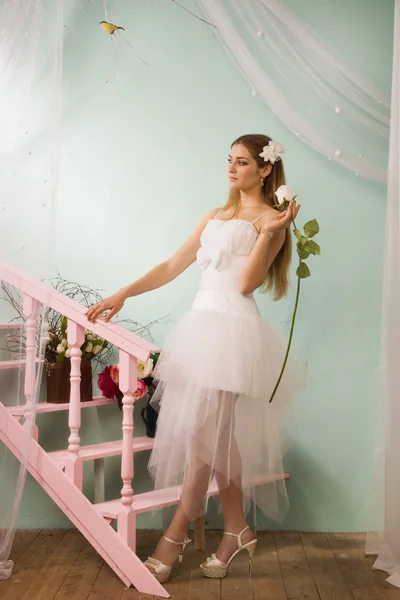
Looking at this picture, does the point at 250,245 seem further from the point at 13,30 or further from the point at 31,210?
the point at 13,30

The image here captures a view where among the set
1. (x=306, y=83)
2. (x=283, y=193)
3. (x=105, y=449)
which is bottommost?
(x=105, y=449)

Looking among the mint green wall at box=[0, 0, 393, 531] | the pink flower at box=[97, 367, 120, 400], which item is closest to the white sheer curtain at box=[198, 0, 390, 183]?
the mint green wall at box=[0, 0, 393, 531]

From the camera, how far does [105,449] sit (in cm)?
313

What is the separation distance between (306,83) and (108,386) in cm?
159

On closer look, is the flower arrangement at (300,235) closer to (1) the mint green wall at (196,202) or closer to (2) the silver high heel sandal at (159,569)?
(1) the mint green wall at (196,202)

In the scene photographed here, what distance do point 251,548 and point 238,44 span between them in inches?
80.7

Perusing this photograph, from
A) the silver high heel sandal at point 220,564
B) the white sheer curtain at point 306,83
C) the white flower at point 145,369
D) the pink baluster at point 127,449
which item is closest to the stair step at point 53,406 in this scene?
the white flower at point 145,369

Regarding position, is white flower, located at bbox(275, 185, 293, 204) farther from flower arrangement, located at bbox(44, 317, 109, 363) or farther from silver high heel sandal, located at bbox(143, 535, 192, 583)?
silver high heel sandal, located at bbox(143, 535, 192, 583)

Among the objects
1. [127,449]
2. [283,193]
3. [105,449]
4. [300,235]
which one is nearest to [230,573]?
[127,449]

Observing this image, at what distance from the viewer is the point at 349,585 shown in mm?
2699

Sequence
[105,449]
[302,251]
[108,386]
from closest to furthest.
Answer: [302,251]
[105,449]
[108,386]

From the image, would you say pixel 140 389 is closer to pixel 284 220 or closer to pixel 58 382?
pixel 58 382

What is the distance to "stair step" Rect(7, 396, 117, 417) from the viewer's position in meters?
2.72

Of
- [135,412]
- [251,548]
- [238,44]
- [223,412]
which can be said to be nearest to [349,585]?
[251,548]
